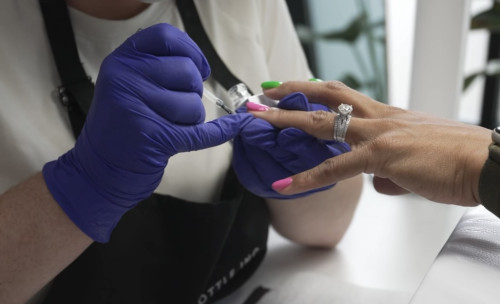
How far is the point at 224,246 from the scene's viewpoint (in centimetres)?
92

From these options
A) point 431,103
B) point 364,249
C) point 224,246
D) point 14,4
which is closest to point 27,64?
point 14,4

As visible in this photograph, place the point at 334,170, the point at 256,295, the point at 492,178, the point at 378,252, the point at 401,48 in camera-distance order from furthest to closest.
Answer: the point at 401,48 < the point at 378,252 < the point at 256,295 < the point at 334,170 < the point at 492,178

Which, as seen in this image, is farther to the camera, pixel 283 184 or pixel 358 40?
pixel 358 40

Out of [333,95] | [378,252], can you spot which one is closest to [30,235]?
[333,95]

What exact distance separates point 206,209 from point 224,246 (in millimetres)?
124

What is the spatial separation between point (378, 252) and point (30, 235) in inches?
28.6

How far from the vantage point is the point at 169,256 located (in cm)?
82

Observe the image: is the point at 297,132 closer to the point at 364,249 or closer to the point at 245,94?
the point at 245,94

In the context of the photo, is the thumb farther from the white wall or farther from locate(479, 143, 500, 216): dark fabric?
the white wall

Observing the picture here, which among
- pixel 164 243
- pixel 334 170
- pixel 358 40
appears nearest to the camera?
pixel 334 170

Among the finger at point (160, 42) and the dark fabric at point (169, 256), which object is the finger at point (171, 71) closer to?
the finger at point (160, 42)

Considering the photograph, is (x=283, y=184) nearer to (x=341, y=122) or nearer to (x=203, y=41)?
(x=341, y=122)

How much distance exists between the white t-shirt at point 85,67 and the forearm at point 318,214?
0.19 metres

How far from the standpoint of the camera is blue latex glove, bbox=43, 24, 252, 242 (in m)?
0.60
